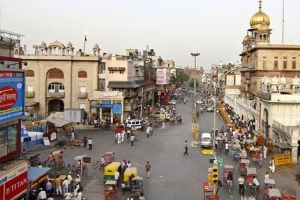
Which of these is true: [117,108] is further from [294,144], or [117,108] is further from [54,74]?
[294,144]

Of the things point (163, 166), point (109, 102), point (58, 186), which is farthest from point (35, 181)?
point (109, 102)

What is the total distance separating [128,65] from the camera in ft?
197

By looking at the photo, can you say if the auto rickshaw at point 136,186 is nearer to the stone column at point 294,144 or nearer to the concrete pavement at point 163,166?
the concrete pavement at point 163,166

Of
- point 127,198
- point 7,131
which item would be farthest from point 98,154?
point 7,131

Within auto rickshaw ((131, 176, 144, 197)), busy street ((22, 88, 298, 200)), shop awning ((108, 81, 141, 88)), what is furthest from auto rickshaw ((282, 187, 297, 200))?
shop awning ((108, 81, 141, 88))

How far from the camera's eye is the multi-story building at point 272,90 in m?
34.6

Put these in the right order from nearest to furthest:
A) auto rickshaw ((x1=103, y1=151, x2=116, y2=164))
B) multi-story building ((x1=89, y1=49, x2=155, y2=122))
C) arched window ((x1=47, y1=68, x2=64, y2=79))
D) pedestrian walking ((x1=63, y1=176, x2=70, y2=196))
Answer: pedestrian walking ((x1=63, y1=176, x2=70, y2=196))
auto rickshaw ((x1=103, y1=151, x2=116, y2=164))
multi-story building ((x1=89, y1=49, x2=155, y2=122))
arched window ((x1=47, y1=68, x2=64, y2=79))

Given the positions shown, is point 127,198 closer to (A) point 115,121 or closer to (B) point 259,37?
(A) point 115,121

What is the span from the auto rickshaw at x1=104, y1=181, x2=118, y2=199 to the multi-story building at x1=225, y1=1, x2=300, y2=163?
14861 mm

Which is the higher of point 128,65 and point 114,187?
point 128,65

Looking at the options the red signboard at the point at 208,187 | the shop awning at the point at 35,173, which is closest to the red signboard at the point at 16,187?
the shop awning at the point at 35,173

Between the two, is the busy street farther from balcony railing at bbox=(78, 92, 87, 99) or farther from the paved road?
balcony railing at bbox=(78, 92, 87, 99)

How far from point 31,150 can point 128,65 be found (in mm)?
28757

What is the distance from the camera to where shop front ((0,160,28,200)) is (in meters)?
Answer: 16.5
